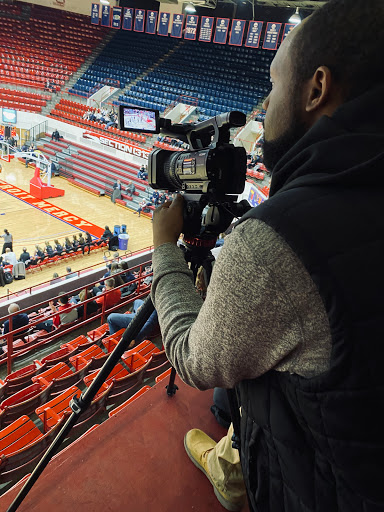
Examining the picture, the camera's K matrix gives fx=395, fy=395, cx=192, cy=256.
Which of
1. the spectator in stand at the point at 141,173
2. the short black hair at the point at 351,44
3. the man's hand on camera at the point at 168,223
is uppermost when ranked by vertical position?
the short black hair at the point at 351,44

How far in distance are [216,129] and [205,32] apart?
1585 centimetres

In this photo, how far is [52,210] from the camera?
12.0m

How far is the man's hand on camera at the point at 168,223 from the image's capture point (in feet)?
2.80

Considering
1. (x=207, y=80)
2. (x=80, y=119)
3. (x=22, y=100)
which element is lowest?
(x=80, y=119)

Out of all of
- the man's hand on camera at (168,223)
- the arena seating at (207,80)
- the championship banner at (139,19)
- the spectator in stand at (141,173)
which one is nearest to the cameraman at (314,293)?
the man's hand on camera at (168,223)

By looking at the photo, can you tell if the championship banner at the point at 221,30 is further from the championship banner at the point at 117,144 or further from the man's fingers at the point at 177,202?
the man's fingers at the point at 177,202

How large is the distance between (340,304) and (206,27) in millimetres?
16470

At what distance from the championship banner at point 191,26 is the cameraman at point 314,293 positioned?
16.2 metres

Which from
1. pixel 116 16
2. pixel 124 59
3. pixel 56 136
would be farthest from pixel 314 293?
pixel 124 59

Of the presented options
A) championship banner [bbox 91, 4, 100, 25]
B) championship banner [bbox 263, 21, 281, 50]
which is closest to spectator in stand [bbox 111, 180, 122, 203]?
championship banner [bbox 263, 21, 281, 50]

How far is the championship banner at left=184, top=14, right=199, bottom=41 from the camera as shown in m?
14.7

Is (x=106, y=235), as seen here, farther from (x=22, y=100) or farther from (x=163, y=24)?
(x=22, y=100)

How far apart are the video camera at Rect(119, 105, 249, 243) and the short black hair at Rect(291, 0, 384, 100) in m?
0.36

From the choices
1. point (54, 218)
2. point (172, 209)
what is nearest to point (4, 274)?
point (54, 218)
